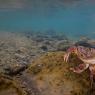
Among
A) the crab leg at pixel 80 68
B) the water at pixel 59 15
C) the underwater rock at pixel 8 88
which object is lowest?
the underwater rock at pixel 8 88

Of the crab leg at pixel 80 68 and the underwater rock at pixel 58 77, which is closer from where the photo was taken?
the underwater rock at pixel 58 77

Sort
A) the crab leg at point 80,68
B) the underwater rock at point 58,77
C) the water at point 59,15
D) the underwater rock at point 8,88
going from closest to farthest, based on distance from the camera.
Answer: the underwater rock at point 8,88 < the underwater rock at point 58,77 < the crab leg at point 80,68 < the water at point 59,15

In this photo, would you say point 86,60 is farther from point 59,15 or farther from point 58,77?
point 59,15

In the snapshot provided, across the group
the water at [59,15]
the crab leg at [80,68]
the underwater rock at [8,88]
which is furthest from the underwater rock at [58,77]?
the water at [59,15]

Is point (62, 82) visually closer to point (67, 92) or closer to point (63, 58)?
point (67, 92)

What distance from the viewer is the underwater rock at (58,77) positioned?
4.18m

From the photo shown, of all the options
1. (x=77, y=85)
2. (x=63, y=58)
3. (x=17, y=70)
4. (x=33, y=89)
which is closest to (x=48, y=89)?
(x=33, y=89)

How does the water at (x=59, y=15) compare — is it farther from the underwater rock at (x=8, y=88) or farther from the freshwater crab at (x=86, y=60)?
the underwater rock at (x=8, y=88)

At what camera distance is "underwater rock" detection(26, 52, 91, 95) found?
13.7 ft

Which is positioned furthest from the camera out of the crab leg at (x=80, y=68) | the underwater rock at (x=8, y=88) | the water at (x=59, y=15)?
the water at (x=59, y=15)

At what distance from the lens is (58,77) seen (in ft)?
14.6

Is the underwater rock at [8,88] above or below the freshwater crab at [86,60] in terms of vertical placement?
below

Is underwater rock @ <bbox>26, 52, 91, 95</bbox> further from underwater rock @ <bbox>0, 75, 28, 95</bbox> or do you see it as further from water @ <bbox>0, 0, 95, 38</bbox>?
water @ <bbox>0, 0, 95, 38</bbox>

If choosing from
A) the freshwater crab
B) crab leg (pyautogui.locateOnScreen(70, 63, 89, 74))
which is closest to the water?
the freshwater crab
